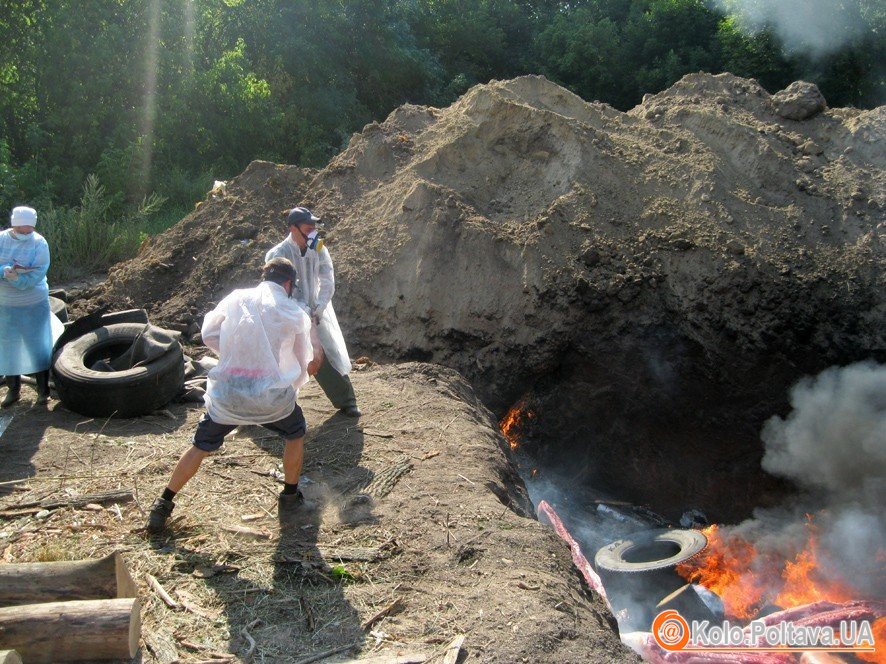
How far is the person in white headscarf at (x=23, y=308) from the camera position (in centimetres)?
634

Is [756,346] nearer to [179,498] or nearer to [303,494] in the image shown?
[303,494]

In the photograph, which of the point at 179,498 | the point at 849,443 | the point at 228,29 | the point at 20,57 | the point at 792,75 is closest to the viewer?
the point at 179,498

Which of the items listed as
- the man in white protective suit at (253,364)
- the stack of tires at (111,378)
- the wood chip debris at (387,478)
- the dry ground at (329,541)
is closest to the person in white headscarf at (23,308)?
the stack of tires at (111,378)

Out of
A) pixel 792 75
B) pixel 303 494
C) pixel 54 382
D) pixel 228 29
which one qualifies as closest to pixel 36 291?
pixel 54 382

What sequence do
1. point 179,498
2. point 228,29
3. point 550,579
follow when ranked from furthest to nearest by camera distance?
point 228,29
point 179,498
point 550,579

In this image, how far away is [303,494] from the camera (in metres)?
5.16

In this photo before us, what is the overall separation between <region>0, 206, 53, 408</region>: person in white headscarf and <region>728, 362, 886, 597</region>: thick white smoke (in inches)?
273

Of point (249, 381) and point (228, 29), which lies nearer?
point (249, 381)

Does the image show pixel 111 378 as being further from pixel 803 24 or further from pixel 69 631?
pixel 803 24

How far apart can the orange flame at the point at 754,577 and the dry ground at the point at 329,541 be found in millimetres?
2683

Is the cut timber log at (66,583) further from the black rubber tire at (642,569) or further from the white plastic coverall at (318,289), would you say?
the black rubber tire at (642,569)

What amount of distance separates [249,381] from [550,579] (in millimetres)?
2029

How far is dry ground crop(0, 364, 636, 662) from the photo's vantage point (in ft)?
12.5

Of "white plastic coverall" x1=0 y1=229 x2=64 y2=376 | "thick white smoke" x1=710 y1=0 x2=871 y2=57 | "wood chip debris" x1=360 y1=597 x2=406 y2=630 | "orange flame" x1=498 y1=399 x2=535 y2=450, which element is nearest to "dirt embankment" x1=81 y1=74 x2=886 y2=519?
"orange flame" x1=498 y1=399 x2=535 y2=450
